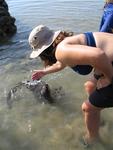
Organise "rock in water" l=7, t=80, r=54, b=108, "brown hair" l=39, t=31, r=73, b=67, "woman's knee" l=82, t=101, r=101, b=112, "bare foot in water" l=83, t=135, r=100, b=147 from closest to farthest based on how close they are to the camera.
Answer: "brown hair" l=39, t=31, r=73, b=67, "woman's knee" l=82, t=101, r=101, b=112, "bare foot in water" l=83, t=135, r=100, b=147, "rock in water" l=7, t=80, r=54, b=108

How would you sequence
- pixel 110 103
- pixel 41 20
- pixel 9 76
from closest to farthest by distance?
1. pixel 110 103
2. pixel 9 76
3. pixel 41 20

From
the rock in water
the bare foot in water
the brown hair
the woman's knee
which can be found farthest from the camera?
the rock in water

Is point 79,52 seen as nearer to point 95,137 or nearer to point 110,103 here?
point 110,103

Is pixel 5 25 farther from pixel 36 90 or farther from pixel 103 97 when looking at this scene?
pixel 103 97

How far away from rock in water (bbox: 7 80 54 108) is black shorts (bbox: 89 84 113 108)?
2061 millimetres

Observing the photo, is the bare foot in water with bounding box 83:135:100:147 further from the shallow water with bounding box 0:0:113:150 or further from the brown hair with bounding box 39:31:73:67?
the brown hair with bounding box 39:31:73:67

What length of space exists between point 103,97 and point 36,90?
2.55 m

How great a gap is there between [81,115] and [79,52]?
2208 millimetres

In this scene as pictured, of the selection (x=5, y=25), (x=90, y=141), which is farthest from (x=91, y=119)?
(x=5, y=25)

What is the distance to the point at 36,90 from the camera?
615 centimetres

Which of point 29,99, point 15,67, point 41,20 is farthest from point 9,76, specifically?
point 41,20

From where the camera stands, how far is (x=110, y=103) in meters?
3.81

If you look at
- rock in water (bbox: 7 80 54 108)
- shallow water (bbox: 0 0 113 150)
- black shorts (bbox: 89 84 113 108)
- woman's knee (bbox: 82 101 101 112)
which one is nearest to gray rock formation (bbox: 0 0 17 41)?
shallow water (bbox: 0 0 113 150)

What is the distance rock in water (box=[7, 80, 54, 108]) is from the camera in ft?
19.5
